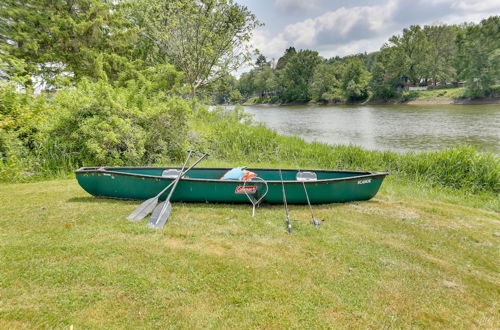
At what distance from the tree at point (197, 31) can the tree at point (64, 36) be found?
1.51 meters

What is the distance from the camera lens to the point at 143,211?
423 cm

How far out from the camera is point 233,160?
30.6ft

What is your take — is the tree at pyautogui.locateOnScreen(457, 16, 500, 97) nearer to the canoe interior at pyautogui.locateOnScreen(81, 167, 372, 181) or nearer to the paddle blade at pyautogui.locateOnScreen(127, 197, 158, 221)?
the canoe interior at pyautogui.locateOnScreen(81, 167, 372, 181)

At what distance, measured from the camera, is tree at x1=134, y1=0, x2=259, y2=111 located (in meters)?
12.3

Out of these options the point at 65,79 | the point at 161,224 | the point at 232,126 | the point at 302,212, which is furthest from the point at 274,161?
the point at 65,79

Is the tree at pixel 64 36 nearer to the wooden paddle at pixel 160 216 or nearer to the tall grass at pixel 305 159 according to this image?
the tall grass at pixel 305 159

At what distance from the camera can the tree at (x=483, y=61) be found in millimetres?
35656

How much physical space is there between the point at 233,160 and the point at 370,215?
5.36 meters

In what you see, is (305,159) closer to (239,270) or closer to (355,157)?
(355,157)

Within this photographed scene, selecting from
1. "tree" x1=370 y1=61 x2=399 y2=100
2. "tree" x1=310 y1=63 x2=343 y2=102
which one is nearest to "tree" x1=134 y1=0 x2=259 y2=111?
"tree" x1=370 y1=61 x2=399 y2=100

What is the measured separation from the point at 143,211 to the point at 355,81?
55628 millimetres

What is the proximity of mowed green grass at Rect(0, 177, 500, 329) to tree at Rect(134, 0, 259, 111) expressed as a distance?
10258mm

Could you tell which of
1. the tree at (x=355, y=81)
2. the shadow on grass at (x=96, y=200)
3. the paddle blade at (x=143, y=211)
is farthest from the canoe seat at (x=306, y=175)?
the tree at (x=355, y=81)

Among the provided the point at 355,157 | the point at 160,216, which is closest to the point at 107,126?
the point at 160,216
